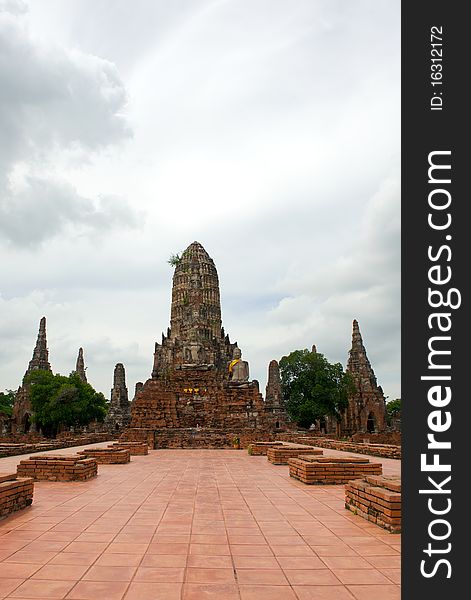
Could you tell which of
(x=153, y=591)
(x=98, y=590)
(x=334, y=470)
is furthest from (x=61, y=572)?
(x=334, y=470)

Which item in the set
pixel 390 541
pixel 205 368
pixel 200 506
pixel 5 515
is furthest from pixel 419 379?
pixel 205 368

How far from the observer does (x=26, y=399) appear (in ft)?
147

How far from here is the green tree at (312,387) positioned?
38.8 meters

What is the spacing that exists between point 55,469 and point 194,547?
212 inches

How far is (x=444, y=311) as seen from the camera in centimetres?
369

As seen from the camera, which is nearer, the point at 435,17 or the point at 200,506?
the point at 435,17

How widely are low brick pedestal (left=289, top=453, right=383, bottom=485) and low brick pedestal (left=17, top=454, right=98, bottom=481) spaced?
4.02m

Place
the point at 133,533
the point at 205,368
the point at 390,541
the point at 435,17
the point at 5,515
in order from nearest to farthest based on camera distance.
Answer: the point at 435,17
the point at 390,541
the point at 133,533
the point at 5,515
the point at 205,368

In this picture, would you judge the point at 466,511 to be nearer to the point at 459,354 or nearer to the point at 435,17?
the point at 459,354

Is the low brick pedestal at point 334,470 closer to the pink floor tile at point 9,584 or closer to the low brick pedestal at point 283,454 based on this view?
the low brick pedestal at point 283,454

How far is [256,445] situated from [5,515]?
38.1ft

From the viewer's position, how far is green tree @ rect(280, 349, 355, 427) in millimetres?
38844

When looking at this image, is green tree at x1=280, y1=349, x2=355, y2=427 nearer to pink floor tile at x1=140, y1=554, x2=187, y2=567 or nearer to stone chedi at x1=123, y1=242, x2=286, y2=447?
stone chedi at x1=123, y1=242, x2=286, y2=447

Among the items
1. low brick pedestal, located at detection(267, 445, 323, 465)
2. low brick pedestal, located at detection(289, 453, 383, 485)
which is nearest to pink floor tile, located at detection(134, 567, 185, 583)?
low brick pedestal, located at detection(289, 453, 383, 485)
